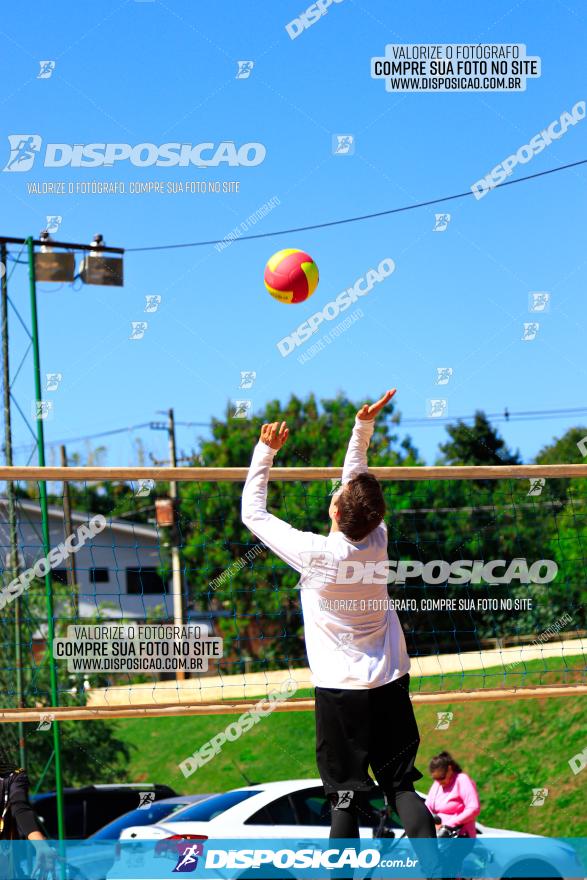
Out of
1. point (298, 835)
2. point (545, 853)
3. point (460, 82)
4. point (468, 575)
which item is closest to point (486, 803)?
point (545, 853)

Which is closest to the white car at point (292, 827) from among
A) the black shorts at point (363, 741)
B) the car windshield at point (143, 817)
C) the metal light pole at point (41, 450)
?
the car windshield at point (143, 817)

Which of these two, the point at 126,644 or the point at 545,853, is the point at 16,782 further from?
the point at 545,853

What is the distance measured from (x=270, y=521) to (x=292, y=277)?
3303 millimetres

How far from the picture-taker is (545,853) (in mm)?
9016

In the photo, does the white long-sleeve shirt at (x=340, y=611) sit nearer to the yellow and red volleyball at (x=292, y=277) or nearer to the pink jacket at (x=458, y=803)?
the yellow and red volleyball at (x=292, y=277)

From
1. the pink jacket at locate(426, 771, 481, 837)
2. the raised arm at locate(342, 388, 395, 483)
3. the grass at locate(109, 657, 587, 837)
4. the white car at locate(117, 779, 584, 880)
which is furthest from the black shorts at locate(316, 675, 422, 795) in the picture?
the pink jacket at locate(426, 771, 481, 837)

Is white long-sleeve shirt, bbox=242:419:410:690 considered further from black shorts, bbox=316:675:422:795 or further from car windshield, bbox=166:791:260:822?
car windshield, bbox=166:791:260:822

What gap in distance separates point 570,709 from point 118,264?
28.1 feet

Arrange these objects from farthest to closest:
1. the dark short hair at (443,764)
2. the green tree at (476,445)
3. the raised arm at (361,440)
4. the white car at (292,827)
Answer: the green tree at (476,445) → the dark short hair at (443,764) → the white car at (292,827) → the raised arm at (361,440)

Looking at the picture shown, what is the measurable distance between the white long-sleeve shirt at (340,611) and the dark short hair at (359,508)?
0.07 m

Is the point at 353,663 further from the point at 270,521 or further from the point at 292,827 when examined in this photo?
the point at 292,827

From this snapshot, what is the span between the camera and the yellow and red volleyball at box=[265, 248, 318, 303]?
797 cm

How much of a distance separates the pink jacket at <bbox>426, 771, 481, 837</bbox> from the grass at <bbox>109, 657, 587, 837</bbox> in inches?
32.3

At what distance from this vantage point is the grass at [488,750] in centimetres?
1231
